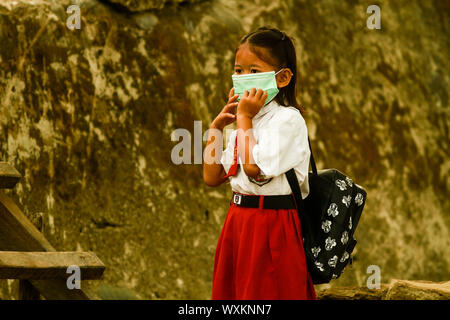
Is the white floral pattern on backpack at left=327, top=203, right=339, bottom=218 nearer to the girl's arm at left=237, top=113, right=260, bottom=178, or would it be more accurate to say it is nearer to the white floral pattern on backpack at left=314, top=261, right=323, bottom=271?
the white floral pattern on backpack at left=314, top=261, right=323, bottom=271

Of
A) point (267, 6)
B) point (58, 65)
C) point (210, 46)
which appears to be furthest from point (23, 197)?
point (267, 6)

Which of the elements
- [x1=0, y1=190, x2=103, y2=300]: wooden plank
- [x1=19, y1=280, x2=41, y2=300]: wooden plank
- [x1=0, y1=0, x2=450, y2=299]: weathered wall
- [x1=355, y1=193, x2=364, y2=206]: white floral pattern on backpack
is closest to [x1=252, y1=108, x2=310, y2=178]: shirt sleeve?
[x1=355, y1=193, x2=364, y2=206]: white floral pattern on backpack

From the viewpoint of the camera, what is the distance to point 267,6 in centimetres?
526

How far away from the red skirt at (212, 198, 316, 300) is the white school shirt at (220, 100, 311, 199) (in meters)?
0.08

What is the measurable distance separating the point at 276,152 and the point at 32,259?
1059 mm

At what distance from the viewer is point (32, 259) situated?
2957 millimetres

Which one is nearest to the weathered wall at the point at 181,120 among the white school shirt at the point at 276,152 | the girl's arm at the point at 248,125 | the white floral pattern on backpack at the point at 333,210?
the white school shirt at the point at 276,152

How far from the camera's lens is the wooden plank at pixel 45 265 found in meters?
2.85

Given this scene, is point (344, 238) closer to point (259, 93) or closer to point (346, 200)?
point (346, 200)

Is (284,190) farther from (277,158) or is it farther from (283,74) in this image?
(283,74)

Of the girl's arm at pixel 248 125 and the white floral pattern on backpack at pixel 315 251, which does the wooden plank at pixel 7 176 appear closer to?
the girl's arm at pixel 248 125

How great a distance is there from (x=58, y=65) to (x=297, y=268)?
2403mm

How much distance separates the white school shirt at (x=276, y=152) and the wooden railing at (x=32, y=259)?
2.55 ft

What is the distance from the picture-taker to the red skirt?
2.57 meters
